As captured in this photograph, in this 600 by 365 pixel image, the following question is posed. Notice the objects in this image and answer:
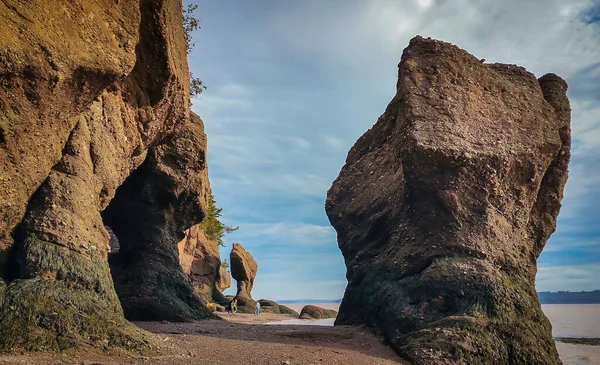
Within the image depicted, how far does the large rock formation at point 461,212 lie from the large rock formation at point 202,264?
71.6 ft

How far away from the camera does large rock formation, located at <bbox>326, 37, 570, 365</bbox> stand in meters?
12.7

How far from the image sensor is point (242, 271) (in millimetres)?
44844

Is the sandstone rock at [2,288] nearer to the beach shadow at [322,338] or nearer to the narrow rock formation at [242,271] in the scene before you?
the beach shadow at [322,338]

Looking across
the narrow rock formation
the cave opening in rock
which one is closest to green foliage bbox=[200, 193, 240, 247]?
the narrow rock formation

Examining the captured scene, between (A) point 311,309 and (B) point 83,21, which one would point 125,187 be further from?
(A) point 311,309

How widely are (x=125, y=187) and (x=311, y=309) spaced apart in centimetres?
2374

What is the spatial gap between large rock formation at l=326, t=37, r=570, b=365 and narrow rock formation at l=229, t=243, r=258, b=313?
25.7 meters

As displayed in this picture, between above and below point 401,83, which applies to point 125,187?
below

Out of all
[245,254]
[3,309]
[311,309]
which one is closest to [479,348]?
[3,309]

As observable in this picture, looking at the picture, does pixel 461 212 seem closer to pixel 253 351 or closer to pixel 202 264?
pixel 253 351

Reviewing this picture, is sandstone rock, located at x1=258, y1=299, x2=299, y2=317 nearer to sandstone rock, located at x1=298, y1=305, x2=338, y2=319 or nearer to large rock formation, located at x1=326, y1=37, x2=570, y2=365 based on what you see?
sandstone rock, located at x1=298, y1=305, x2=338, y2=319

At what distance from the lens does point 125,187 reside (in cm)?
1961

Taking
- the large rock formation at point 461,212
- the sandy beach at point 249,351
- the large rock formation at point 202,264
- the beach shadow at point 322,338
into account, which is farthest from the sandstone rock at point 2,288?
the large rock formation at point 202,264

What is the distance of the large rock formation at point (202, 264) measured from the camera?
127ft
